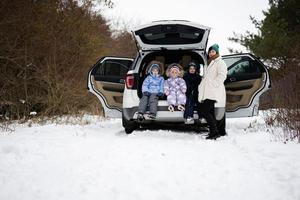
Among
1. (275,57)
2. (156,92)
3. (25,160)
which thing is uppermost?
(275,57)

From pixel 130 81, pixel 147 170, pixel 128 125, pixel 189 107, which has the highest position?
pixel 130 81

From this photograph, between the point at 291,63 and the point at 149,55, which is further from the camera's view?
the point at 291,63

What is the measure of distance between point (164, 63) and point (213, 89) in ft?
6.67

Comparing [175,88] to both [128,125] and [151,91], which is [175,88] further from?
[128,125]

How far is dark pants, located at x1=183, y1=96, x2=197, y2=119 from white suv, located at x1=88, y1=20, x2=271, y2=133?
3.8 inches

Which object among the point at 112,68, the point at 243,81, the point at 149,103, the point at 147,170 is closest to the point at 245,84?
the point at 243,81

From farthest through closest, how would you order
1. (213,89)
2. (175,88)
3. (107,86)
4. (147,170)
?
(107,86) < (175,88) < (213,89) < (147,170)

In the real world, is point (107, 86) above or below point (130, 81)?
below

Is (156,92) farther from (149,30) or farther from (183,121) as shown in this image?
(149,30)

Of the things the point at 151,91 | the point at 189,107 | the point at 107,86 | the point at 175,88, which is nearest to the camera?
the point at 189,107

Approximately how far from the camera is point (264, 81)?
6625 millimetres

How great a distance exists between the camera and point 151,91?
21.3ft

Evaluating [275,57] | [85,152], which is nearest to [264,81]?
[85,152]

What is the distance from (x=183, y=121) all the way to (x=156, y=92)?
76 centimetres
